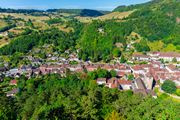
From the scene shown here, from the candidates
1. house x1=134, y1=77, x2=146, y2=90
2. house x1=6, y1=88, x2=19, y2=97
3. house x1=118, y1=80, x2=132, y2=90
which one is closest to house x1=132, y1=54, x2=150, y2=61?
house x1=134, y1=77, x2=146, y2=90

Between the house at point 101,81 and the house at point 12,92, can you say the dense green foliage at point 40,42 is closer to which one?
the house at point 101,81

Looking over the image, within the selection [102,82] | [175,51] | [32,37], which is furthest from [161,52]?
[32,37]

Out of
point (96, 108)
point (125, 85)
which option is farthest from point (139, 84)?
point (96, 108)

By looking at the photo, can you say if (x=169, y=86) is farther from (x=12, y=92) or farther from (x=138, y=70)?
(x=12, y=92)

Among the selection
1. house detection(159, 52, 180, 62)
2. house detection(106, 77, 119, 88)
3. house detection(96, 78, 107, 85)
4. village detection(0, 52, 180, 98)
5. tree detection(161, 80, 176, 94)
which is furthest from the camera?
house detection(159, 52, 180, 62)

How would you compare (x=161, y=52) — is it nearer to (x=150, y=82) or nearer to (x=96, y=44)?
(x=96, y=44)

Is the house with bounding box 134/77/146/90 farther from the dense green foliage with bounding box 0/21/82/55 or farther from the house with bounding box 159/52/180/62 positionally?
the dense green foliage with bounding box 0/21/82/55
